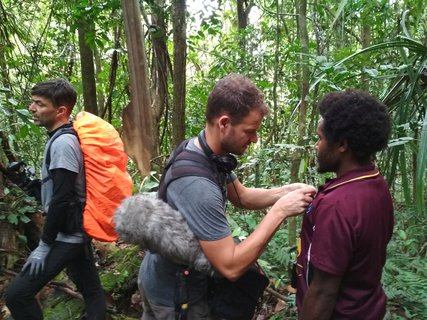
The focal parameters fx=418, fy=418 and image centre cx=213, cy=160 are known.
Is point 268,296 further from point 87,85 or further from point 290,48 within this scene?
point 87,85

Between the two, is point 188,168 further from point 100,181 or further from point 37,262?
point 37,262

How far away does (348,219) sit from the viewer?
4.86 ft

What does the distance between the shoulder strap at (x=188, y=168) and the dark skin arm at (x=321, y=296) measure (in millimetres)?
549

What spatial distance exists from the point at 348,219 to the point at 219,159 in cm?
58

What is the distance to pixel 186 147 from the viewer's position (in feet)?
5.98

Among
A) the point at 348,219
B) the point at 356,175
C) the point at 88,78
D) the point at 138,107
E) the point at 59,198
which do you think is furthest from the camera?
the point at 88,78

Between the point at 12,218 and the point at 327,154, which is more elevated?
the point at 327,154

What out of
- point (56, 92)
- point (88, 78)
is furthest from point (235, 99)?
point (88, 78)

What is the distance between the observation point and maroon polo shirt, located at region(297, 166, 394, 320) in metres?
1.48

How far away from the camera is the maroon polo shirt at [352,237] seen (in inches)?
58.3

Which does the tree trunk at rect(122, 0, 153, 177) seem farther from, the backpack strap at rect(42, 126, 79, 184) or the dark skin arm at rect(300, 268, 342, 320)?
the dark skin arm at rect(300, 268, 342, 320)

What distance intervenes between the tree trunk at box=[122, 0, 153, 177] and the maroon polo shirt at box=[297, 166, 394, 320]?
2.24 meters

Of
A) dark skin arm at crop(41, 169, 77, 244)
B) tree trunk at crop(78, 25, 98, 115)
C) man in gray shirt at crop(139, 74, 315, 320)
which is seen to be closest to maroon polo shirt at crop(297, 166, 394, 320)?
man in gray shirt at crop(139, 74, 315, 320)

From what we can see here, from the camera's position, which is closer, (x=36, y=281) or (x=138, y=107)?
(x=36, y=281)
